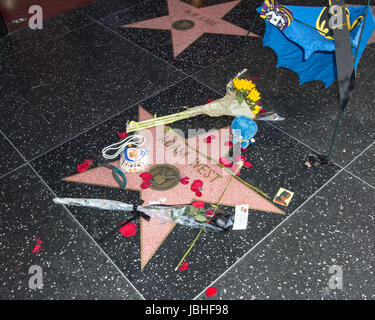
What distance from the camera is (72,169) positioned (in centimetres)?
181

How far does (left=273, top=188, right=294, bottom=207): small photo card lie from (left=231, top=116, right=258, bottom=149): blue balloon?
1.17 ft

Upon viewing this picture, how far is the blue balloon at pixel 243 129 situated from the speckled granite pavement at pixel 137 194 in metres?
0.11

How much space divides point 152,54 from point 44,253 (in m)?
1.77

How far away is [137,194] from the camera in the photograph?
1685 millimetres

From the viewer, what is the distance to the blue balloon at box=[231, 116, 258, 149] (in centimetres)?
182

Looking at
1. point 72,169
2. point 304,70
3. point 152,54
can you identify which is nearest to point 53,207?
point 72,169

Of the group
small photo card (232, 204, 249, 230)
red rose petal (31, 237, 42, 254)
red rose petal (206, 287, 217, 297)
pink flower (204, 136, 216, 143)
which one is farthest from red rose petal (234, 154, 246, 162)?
red rose petal (31, 237, 42, 254)

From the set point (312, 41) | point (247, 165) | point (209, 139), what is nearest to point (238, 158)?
point (247, 165)

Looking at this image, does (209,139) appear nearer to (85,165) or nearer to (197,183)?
(197,183)

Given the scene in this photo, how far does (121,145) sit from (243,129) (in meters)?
0.72

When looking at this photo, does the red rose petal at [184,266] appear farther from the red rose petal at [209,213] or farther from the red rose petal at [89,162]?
the red rose petal at [89,162]

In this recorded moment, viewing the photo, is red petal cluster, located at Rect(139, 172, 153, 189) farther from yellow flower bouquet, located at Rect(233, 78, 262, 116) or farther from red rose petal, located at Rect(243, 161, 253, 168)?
yellow flower bouquet, located at Rect(233, 78, 262, 116)

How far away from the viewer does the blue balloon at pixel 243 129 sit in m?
1.82
